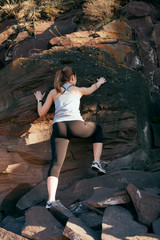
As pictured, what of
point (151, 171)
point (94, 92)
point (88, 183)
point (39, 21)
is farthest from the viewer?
point (39, 21)

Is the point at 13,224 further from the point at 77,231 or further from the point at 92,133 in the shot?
the point at 92,133

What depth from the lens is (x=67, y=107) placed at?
15.0 ft

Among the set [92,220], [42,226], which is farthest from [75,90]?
[42,226]

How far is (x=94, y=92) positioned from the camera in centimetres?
543

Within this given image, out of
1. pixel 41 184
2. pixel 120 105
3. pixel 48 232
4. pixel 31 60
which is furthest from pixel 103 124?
pixel 48 232

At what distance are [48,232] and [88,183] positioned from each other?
1.38 metres

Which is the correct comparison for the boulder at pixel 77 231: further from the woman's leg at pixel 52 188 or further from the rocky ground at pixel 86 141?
the woman's leg at pixel 52 188

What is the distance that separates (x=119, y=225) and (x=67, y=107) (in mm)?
2022

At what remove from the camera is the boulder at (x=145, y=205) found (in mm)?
3414

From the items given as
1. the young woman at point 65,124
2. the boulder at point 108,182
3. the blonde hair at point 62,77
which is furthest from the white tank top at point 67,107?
the boulder at point 108,182

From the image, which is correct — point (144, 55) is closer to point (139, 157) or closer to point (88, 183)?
point (139, 157)

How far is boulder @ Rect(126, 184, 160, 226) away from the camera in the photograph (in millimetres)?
3414

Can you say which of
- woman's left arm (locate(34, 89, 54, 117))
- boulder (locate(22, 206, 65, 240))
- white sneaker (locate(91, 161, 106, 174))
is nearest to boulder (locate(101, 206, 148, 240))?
boulder (locate(22, 206, 65, 240))

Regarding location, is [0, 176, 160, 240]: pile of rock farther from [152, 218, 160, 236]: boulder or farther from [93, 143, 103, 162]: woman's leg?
[93, 143, 103, 162]: woman's leg
